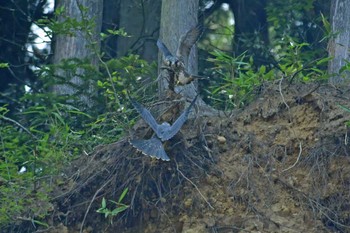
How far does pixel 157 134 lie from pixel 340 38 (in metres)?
3.45

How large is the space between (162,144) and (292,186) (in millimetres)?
1228

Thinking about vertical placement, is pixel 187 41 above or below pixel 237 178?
above

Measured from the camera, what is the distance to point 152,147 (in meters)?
9.23

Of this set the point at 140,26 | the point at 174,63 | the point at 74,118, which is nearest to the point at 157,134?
the point at 174,63

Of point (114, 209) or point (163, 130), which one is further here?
point (114, 209)

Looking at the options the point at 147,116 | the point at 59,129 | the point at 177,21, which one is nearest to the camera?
the point at 147,116

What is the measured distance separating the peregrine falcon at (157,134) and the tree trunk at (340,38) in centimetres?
283

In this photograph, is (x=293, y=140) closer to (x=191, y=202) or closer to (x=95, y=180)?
(x=191, y=202)

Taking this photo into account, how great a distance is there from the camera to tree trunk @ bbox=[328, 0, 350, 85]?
1189 cm

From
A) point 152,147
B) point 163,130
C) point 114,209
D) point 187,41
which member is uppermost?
point 187,41

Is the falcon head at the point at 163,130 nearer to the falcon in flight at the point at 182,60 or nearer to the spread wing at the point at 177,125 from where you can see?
the spread wing at the point at 177,125

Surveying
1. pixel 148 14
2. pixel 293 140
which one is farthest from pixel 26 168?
pixel 148 14

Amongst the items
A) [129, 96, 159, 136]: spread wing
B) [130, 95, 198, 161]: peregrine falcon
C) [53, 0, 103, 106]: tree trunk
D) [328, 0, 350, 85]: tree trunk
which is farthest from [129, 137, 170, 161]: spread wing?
[53, 0, 103, 106]: tree trunk

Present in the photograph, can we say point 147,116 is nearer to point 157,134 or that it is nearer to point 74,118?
point 157,134
